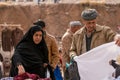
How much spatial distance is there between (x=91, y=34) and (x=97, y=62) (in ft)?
1.62

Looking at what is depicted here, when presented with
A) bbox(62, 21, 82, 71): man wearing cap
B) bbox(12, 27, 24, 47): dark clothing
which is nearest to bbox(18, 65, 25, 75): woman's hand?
bbox(62, 21, 82, 71): man wearing cap

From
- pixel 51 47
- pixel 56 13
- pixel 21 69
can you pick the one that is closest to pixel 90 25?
pixel 21 69

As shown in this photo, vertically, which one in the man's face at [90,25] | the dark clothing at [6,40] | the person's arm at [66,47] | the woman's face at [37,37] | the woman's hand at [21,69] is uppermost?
the man's face at [90,25]

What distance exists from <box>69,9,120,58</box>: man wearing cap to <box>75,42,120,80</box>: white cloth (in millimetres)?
173

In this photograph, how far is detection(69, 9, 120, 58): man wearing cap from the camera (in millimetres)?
7922

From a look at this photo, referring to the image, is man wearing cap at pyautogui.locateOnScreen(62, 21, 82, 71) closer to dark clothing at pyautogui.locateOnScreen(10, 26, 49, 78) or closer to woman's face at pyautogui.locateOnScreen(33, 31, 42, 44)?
dark clothing at pyautogui.locateOnScreen(10, 26, 49, 78)

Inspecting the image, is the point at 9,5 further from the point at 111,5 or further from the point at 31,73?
the point at 31,73

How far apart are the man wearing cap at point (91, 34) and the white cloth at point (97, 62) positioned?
0.57 feet

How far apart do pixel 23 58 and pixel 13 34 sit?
6.15 m

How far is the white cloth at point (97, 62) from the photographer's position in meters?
7.72

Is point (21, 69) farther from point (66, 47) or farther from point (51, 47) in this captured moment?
point (66, 47)

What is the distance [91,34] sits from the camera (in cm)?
805

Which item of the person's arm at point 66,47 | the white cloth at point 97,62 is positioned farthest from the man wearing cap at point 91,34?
the person's arm at point 66,47

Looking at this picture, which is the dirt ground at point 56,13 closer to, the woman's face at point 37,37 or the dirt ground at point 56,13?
the dirt ground at point 56,13
